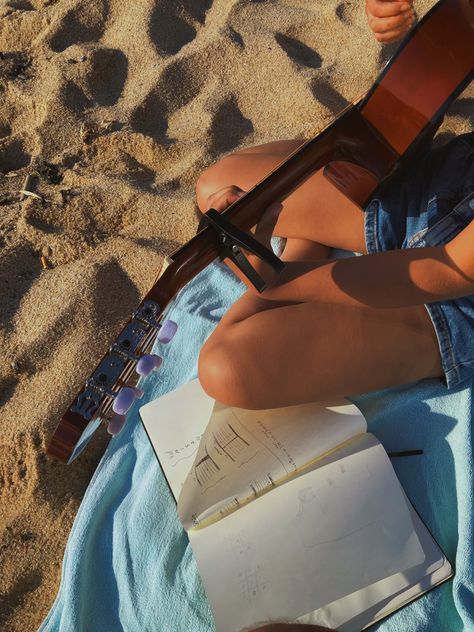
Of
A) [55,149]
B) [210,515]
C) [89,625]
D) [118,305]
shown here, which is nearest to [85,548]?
[89,625]

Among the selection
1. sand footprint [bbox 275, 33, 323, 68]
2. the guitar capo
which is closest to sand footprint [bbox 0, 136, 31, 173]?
sand footprint [bbox 275, 33, 323, 68]

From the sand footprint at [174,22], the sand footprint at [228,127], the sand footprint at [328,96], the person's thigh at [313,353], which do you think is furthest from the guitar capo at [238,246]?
the sand footprint at [174,22]

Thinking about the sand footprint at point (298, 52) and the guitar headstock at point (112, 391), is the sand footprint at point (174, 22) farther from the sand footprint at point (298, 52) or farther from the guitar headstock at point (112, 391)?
the guitar headstock at point (112, 391)

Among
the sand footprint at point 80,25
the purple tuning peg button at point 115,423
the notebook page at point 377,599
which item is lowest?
the notebook page at point 377,599

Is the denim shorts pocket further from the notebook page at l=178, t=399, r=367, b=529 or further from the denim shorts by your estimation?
the notebook page at l=178, t=399, r=367, b=529

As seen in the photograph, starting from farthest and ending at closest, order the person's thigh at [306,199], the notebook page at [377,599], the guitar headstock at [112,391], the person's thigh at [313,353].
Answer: the person's thigh at [306,199], the person's thigh at [313,353], the notebook page at [377,599], the guitar headstock at [112,391]

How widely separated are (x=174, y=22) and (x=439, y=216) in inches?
52.3

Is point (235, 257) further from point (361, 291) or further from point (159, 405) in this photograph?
point (159, 405)

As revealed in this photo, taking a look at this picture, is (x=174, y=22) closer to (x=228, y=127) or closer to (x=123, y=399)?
(x=228, y=127)

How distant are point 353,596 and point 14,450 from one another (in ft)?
2.38

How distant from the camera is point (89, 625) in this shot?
41.7 inches

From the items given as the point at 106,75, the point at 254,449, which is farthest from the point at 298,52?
the point at 254,449

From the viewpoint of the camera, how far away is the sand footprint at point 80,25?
200cm

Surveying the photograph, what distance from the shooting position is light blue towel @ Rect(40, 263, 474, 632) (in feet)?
3.37
